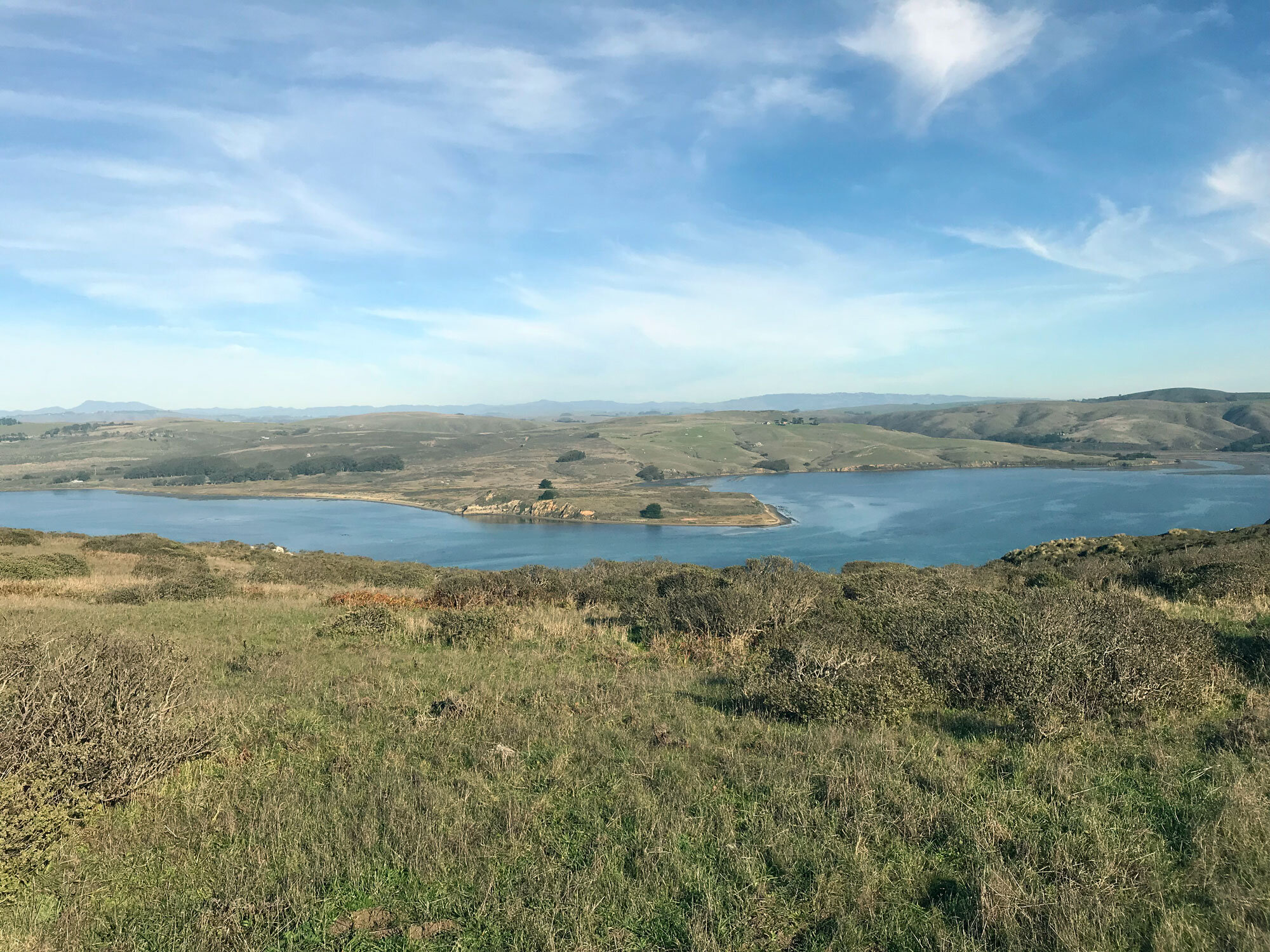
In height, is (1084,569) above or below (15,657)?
below

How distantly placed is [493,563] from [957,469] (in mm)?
109392

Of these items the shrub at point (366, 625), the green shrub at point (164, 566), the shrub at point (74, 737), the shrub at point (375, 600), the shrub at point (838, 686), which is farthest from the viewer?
the green shrub at point (164, 566)

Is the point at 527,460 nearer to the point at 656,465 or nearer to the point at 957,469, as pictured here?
the point at 656,465

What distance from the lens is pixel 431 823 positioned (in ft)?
16.6

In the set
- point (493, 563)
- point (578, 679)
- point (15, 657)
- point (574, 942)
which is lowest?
point (493, 563)

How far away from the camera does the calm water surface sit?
207 ft

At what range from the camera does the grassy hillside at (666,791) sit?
4.01 meters

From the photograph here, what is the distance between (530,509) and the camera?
9438 cm

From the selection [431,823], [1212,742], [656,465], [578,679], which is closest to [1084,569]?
[1212,742]

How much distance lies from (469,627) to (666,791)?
759 centimetres

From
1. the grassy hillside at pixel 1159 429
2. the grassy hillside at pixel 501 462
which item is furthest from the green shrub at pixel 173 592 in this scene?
the grassy hillside at pixel 1159 429

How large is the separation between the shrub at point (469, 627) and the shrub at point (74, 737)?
5.79m

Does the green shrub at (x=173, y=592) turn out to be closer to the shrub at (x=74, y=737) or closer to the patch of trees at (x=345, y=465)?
the shrub at (x=74, y=737)

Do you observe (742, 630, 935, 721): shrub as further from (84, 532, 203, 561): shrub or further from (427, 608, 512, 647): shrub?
(84, 532, 203, 561): shrub
